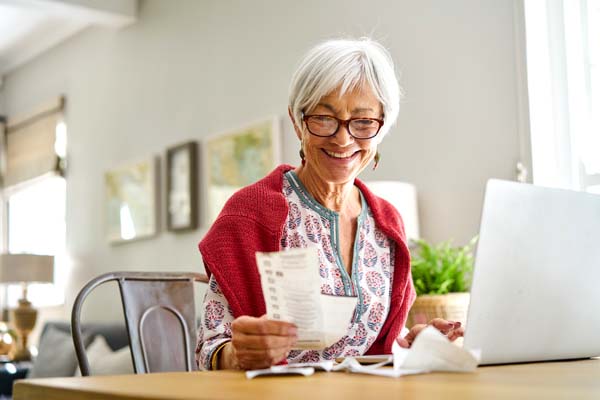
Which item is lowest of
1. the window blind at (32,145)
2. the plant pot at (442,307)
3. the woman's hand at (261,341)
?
the plant pot at (442,307)

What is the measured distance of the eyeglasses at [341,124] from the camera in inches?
63.4

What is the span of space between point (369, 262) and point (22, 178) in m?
5.36

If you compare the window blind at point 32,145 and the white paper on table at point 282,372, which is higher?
the window blind at point 32,145

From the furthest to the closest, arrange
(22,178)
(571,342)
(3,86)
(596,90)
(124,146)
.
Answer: (3,86) → (22,178) → (124,146) → (596,90) → (571,342)

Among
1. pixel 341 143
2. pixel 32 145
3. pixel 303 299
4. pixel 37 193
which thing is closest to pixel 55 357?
pixel 37 193

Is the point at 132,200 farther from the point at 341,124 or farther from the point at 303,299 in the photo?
the point at 303,299

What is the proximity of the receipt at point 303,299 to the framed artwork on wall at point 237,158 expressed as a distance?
111 inches

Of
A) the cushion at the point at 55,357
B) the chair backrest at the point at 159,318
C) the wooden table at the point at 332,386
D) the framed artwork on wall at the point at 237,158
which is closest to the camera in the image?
the wooden table at the point at 332,386

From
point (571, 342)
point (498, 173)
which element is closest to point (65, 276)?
point (498, 173)

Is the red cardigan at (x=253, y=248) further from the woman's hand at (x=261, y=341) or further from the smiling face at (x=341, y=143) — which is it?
the woman's hand at (x=261, y=341)

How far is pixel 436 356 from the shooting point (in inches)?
41.6

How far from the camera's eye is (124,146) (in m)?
5.25

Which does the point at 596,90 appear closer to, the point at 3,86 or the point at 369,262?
the point at 369,262

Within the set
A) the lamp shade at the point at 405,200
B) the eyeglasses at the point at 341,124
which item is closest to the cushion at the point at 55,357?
the lamp shade at the point at 405,200
